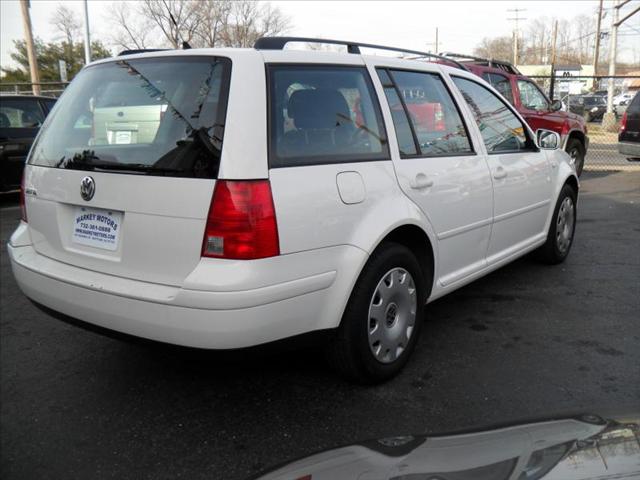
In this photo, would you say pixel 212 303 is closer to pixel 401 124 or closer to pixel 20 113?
pixel 401 124

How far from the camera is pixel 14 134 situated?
882 centimetres

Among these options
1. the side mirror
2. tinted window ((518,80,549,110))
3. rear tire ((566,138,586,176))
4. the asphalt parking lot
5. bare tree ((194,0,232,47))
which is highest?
bare tree ((194,0,232,47))

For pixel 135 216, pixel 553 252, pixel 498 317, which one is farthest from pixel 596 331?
pixel 135 216

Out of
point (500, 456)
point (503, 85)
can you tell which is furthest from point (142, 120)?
point (503, 85)

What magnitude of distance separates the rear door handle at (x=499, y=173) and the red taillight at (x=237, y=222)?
205 centimetres

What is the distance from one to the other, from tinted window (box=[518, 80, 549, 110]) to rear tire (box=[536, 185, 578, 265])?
16.5 ft

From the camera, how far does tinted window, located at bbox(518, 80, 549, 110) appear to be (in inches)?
385

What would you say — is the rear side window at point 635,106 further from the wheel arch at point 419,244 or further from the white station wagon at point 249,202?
the wheel arch at point 419,244

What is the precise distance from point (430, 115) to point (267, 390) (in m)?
1.90

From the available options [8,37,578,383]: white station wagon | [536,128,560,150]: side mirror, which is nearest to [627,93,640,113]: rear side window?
[536,128,560,150]: side mirror

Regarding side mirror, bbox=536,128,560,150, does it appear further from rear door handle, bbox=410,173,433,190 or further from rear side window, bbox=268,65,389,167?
rear side window, bbox=268,65,389,167

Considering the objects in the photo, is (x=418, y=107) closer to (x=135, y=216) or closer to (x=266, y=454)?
(x=135, y=216)

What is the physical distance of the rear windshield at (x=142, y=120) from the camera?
2.46 metres

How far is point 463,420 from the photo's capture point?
2.72m
